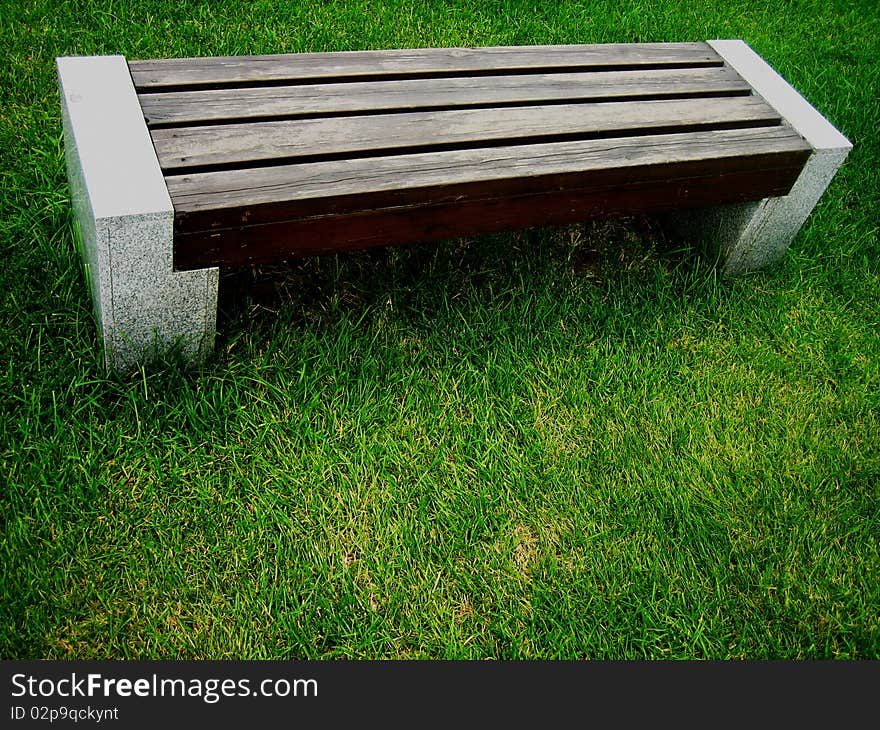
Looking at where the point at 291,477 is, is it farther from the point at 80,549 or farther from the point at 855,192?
the point at 855,192

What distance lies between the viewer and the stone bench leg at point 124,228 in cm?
191

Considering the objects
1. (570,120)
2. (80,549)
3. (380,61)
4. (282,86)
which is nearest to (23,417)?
(80,549)

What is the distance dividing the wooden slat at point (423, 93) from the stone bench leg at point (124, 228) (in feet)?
0.35

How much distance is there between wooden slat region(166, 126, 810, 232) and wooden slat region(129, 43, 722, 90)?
0.40 m

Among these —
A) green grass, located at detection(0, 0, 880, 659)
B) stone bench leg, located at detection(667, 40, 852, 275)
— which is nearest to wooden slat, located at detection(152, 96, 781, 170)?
stone bench leg, located at detection(667, 40, 852, 275)

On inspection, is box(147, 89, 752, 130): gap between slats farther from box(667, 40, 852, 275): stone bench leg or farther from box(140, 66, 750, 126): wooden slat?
box(667, 40, 852, 275): stone bench leg

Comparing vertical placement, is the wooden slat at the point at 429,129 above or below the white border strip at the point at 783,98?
below

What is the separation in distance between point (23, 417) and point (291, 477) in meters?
0.68

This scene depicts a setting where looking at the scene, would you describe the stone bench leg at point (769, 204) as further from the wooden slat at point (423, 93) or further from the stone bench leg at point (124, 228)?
the stone bench leg at point (124, 228)

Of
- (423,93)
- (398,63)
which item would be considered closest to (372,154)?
(423,93)

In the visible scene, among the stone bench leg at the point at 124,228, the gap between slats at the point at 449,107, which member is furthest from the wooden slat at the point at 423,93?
the stone bench leg at the point at 124,228

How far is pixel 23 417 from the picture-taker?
6.95 ft

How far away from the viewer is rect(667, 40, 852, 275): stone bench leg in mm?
2725

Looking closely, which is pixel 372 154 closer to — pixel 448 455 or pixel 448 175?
pixel 448 175
